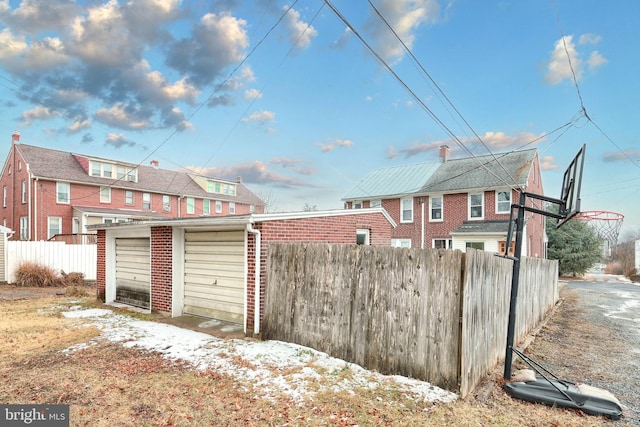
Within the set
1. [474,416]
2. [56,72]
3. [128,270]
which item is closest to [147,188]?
[56,72]

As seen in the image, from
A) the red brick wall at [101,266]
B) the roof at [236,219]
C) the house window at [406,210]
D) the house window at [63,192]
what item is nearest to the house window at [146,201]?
the house window at [63,192]

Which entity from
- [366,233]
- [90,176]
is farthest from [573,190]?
[90,176]

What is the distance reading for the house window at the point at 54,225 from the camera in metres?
25.1

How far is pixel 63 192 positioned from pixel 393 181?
24905 mm

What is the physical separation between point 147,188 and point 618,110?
31875 mm

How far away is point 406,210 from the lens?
82.6 ft

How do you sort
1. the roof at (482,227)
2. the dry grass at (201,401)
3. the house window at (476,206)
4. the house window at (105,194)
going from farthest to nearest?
1. the house window at (105,194)
2. the house window at (476,206)
3. the roof at (482,227)
4. the dry grass at (201,401)

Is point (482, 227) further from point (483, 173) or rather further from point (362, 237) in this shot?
point (362, 237)

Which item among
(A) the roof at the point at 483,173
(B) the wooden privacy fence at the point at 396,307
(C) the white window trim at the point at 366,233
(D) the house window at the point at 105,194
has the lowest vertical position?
(B) the wooden privacy fence at the point at 396,307

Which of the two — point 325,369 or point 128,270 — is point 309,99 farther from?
point 325,369

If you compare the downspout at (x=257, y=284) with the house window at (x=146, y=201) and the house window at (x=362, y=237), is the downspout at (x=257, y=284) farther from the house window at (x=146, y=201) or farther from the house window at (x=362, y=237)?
the house window at (x=146, y=201)

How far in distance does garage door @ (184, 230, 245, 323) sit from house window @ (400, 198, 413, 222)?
18.9 metres

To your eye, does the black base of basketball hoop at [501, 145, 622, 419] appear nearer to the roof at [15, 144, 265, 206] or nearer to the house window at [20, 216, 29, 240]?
the roof at [15, 144, 265, 206]

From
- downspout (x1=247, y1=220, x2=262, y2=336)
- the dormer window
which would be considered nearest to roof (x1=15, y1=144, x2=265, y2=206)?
the dormer window
